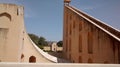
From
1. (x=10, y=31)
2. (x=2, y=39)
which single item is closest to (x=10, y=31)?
(x=10, y=31)

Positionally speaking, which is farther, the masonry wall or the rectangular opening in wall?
the masonry wall

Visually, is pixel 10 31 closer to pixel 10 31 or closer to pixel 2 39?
pixel 10 31

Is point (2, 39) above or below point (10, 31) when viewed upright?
below

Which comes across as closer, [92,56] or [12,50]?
[12,50]

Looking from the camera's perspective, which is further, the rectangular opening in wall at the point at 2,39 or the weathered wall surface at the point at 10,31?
the weathered wall surface at the point at 10,31

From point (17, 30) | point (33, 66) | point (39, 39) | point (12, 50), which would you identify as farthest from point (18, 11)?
point (39, 39)

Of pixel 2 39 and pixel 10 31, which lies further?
pixel 10 31

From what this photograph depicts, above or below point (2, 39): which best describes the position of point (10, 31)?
above

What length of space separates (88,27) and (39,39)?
3869 cm

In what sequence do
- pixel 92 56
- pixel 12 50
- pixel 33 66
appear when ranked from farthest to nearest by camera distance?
pixel 92 56 → pixel 12 50 → pixel 33 66

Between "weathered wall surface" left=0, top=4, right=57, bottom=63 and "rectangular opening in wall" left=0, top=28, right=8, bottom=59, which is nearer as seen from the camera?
"rectangular opening in wall" left=0, top=28, right=8, bottom=59

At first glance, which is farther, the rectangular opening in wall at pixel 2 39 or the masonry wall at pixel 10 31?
the masonry wall at pixel 10 31

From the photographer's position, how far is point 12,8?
11.3 m

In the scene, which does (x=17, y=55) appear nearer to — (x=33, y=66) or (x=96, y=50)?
(x=96, y=50)
